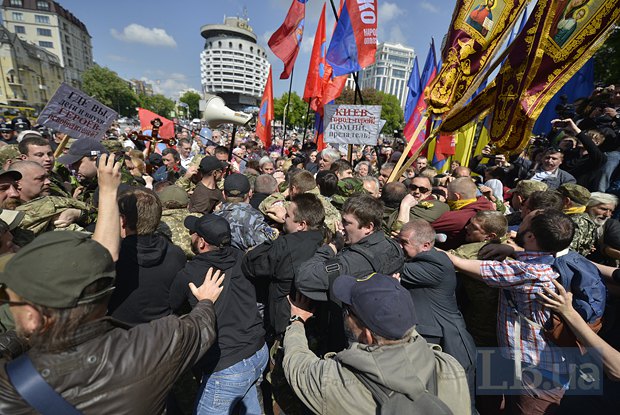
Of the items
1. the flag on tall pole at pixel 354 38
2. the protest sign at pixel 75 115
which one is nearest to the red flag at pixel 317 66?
the flag on tall pole at pixel 354 38

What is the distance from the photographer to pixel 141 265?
2016mm

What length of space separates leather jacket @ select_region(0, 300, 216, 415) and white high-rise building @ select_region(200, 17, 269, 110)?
118m

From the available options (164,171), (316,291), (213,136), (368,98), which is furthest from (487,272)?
(368,98)

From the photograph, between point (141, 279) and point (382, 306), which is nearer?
point (382, 306)

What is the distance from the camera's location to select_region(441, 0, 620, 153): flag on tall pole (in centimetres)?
324

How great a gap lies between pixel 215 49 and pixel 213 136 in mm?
116417

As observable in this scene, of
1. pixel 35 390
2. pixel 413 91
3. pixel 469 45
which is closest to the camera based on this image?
pixel 35 390

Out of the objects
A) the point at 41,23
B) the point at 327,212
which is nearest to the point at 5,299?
the point at 327,212

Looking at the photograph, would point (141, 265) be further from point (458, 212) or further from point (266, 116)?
point (266, 116)

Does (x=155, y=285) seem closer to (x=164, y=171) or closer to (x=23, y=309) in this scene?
(x=23, y=309)

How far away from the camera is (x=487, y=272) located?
226cm

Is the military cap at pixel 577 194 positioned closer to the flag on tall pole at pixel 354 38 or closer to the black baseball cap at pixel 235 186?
the black baseball cap at pixel 235 186

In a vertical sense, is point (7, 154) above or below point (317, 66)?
below

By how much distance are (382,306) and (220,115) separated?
4880 mm
